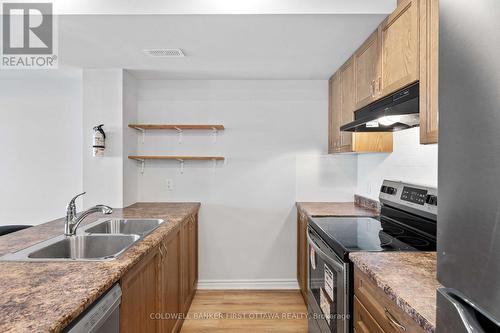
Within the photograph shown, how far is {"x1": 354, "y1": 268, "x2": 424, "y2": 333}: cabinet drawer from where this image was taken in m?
0.93

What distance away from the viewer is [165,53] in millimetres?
2316

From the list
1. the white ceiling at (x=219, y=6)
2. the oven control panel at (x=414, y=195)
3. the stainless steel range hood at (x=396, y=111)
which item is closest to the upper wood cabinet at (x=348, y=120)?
the stainless steel range hood at (x=396, y=111)

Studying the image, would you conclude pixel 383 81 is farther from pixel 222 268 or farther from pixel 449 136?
pixel 222 268

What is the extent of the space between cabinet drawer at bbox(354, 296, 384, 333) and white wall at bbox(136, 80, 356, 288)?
1.77 meters

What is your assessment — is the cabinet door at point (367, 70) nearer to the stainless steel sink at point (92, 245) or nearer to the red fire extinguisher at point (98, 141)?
the stainless steel sink at point (92, 245)

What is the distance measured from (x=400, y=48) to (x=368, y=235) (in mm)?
1084

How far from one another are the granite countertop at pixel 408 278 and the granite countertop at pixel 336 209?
1.10 meters

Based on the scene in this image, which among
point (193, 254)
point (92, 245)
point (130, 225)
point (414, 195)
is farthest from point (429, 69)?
point (193, 254)

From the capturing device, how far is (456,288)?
0.62 metres

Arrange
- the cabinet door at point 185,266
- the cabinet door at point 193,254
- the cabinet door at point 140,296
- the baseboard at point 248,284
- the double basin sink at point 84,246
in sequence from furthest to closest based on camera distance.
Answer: the baseboard at point 248,284, the cabinet door at point 193,254, the cabinet door at point 185,266, the double basin sink at point 84,246, the cabinet door at point 140,296

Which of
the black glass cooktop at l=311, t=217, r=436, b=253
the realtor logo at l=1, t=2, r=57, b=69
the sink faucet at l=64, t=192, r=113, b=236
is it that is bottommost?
the black glass cooktop at l=311, t=217, r=436, b=253

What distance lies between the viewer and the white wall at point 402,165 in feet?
6.09

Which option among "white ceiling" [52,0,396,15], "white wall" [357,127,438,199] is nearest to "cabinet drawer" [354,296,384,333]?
"white wall" [357,127,438,199]

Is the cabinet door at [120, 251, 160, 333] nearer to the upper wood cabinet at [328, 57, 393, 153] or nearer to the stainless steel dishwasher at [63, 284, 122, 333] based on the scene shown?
the stainless steel dishwasher at [63, 284, 122, 333]
